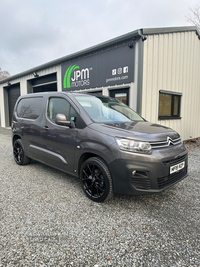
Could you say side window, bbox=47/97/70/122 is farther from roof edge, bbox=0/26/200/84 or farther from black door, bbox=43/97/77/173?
roof edge, bbox=0/26/200/84

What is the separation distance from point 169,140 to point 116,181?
1.04m

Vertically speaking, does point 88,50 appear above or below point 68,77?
above

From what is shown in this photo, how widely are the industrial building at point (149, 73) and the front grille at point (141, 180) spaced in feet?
14.4

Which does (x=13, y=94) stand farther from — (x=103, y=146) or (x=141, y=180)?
(x=141, y=180)

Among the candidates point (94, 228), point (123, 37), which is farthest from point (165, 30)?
point (94, 228)

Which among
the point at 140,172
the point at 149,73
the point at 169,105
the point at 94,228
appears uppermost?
the point at 149,73

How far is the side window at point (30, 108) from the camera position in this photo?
13.6 feet

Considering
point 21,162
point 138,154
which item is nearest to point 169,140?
point 138,154

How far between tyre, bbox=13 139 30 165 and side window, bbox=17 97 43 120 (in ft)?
2.35

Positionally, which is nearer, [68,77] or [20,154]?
[20,154]

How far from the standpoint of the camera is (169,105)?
26.4ft

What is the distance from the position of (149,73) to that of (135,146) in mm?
5077

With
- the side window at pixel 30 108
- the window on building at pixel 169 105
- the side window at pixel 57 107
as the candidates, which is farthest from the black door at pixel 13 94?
the side window at pixel 57 107

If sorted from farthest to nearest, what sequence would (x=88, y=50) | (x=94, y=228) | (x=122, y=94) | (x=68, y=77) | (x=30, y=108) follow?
(x=68, y=77), (x=88, y=50), (x=122, y=94), (x=30, y=108), (x=94, y=228)
